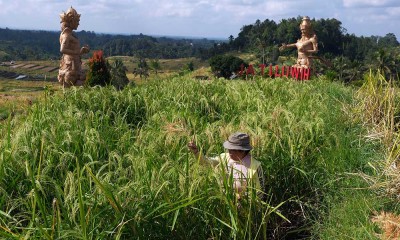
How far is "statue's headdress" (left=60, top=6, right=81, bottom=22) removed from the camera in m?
11.6

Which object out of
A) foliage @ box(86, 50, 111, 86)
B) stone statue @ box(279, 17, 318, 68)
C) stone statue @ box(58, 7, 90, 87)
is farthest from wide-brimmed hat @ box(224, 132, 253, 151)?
foliage @ box(86, 50, 111, 86)

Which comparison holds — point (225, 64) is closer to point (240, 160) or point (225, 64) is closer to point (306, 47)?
point (306, 47)

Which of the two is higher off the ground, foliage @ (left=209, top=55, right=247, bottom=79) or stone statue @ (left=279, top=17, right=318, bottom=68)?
stone statue @ (left=279, top=17, right=318, bottom=68)

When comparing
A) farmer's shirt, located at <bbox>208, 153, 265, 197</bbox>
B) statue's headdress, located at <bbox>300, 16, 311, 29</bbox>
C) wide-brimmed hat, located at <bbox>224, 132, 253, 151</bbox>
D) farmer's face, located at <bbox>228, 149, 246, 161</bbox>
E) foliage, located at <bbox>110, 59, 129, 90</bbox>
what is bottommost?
foliage, located at <bbox>110, 59, 129, 90</bbox>

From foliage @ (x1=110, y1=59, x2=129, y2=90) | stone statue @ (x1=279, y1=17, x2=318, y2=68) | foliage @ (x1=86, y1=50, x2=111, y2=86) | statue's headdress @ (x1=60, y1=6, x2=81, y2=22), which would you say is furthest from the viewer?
foliage @ (x1=110, y1=59, x2=129, y2=90)

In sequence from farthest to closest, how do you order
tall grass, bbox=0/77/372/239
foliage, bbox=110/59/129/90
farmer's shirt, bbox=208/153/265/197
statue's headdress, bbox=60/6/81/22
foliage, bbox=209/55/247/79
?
foliage, bbox=209/55/247/79 → foliage, bbox=110/59/129/90 → statue's headdress, bbox=60/6/81/22 → farmer's shirt, bbox=208/153/265/197 → tall grass, bbox=0/77/372/239

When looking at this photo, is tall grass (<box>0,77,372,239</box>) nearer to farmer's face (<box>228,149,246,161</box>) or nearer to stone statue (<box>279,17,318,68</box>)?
farmer's face (<box>228,149,246,161</box>)

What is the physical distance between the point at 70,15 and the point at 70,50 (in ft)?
3.14

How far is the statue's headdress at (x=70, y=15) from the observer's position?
38.0 ft

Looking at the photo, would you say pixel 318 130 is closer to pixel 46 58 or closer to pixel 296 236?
pixel 296 236

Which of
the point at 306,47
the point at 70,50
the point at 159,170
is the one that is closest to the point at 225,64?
the point at 306,47

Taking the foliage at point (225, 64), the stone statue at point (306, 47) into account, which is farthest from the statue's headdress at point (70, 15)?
the foliage at point (225, 64)

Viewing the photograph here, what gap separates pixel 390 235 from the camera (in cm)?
270

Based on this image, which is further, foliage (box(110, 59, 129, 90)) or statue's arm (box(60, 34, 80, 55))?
foliage (box(110, 59, 129, 90))
